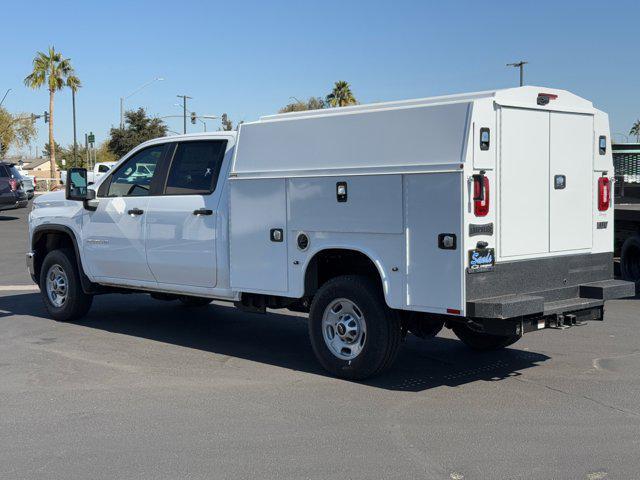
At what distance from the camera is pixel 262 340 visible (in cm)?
920

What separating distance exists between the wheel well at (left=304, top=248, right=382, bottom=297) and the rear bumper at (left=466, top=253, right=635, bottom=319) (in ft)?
3.39

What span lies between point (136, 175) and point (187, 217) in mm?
1219

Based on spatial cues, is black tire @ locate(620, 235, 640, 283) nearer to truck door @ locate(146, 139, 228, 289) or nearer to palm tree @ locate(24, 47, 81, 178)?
truck door @ locate(146, 139, 228, 289)

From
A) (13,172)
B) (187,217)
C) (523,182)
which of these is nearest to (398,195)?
(523,182)

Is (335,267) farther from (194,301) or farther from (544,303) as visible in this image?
(194,301)

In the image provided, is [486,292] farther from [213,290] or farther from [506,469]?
[213,290]

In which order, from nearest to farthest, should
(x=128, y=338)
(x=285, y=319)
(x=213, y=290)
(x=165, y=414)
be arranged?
1. (x=165, y=414)
2. (x=213, y=290)
3. (x=128, y=338)
4. (x=285, y=319)

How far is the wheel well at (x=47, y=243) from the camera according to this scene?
34.4 feet

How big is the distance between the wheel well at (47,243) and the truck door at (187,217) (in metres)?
1.87

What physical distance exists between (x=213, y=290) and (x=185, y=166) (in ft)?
4.53

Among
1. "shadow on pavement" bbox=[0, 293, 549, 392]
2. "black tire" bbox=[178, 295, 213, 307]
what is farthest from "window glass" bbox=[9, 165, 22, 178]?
"black tire" bbox=[178, 295, 213, 307]

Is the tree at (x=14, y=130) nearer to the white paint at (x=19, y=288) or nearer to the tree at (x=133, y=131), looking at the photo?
the tree at (x=133, y=131)

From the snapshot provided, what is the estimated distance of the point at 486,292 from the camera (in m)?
6.53

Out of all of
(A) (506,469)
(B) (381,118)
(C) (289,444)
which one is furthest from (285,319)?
(A) (506,469)
